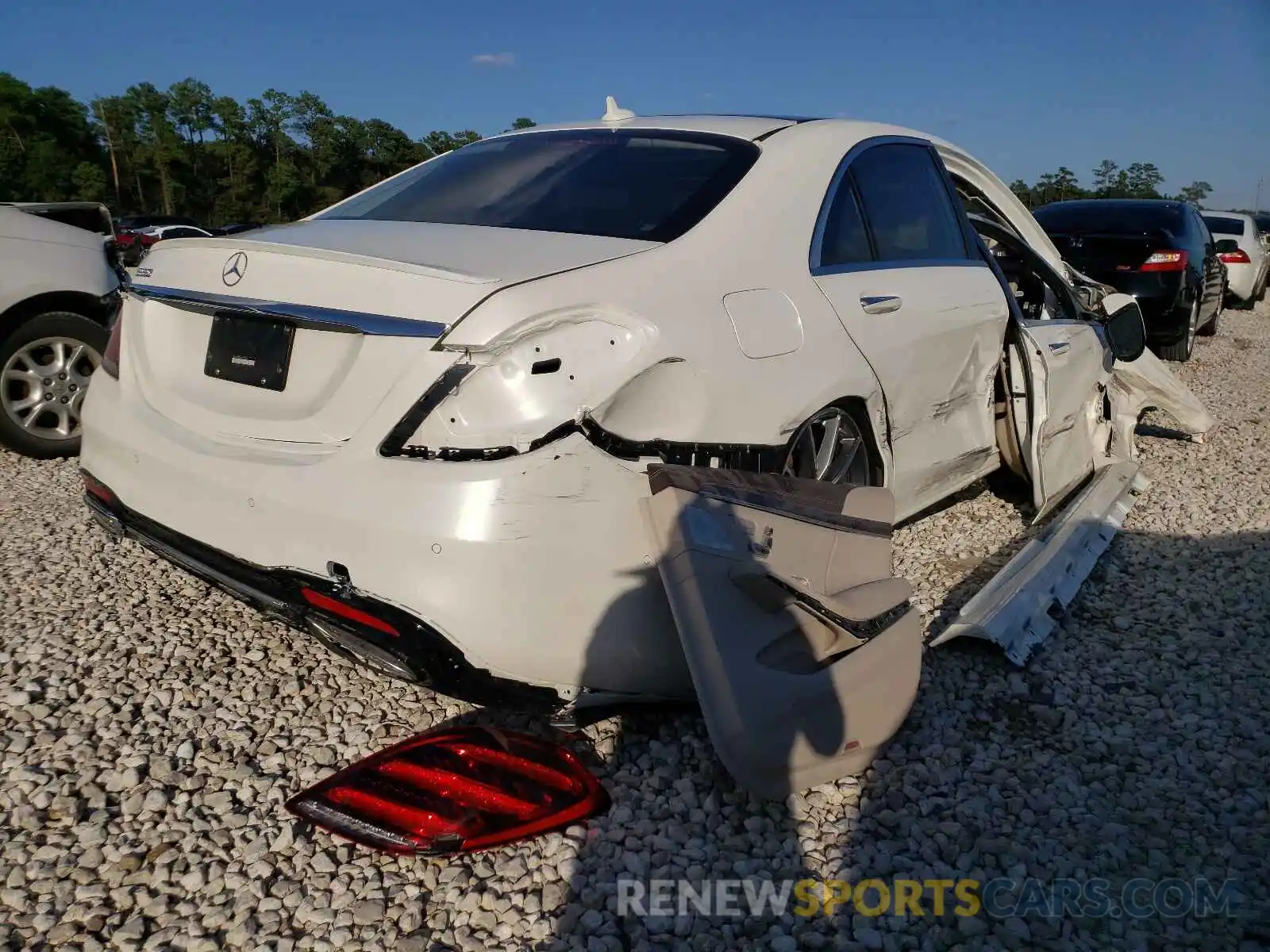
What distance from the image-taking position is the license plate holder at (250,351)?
2.33 metres

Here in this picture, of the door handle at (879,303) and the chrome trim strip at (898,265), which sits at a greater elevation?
the chrome trim strip at (898,265)

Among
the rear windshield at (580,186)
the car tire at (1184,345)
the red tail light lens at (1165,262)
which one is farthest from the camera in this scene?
the car tire at (1184,345)

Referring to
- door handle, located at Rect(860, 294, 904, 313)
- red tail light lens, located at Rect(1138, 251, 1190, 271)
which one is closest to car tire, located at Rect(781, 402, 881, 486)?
door handle, located at Rect(860, 294, 904, 313)

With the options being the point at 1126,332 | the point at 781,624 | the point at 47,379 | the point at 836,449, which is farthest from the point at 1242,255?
the point at 47,379

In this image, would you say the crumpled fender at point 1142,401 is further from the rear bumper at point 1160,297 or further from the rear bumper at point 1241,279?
the rear bumper at point 1241,279

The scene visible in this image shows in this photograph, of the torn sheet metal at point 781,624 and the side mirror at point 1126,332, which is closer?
the torn sheet metal at point 781,624

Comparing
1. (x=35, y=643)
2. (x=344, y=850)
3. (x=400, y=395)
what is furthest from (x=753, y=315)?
(x=35, y=643)

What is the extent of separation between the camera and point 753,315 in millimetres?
2535

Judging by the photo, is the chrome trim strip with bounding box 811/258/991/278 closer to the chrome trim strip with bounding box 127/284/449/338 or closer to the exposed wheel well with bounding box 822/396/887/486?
the exposed wheel well with bounding box 822/396/887/486

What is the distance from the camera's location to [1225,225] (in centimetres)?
1572

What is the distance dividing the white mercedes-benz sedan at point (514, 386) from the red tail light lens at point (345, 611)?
0.01m

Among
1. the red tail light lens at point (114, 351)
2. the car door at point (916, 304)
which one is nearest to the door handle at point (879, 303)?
the car door at point (916, 304)

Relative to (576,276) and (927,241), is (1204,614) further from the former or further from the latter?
(576,276)

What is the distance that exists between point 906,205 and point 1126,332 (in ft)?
7.94
